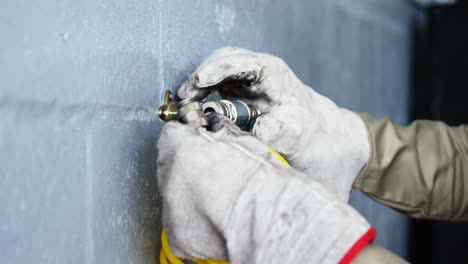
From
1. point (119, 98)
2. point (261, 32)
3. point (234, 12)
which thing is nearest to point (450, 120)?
point (261, 32)

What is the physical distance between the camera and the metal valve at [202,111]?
2.53ft

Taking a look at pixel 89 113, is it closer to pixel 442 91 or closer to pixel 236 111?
pixel 236 111

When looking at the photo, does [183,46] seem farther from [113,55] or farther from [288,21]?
[288,21]

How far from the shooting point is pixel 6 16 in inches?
22.8

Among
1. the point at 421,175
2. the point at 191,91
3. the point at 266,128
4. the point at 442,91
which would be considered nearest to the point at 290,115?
the point at 266,128

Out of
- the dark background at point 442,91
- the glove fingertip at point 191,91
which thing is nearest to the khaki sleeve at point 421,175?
the glove fingertip at point 191,91

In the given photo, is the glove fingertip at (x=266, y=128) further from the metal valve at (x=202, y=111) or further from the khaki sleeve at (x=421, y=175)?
the khaki sleeve at (x=421, y=175)

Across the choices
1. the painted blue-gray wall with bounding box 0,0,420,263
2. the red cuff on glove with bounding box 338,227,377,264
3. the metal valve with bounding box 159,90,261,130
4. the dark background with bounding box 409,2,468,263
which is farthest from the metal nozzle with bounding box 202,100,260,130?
the dark background with bounding box 409,2,468,263

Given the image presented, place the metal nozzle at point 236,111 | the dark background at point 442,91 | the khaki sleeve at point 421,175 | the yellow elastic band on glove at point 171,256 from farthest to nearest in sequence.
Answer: the dark background at point 442,91 < the khaki sleeve at point 421,175 < the metal nozzle at point 236,111 < the yellow elastic band on glove at point 171,256

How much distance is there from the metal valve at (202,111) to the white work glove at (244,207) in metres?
0.06

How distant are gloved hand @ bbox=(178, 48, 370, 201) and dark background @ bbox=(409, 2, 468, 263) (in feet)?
5.45

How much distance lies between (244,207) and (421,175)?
2.51 feet

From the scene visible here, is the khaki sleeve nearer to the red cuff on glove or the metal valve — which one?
the metal valve

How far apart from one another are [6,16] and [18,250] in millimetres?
285
